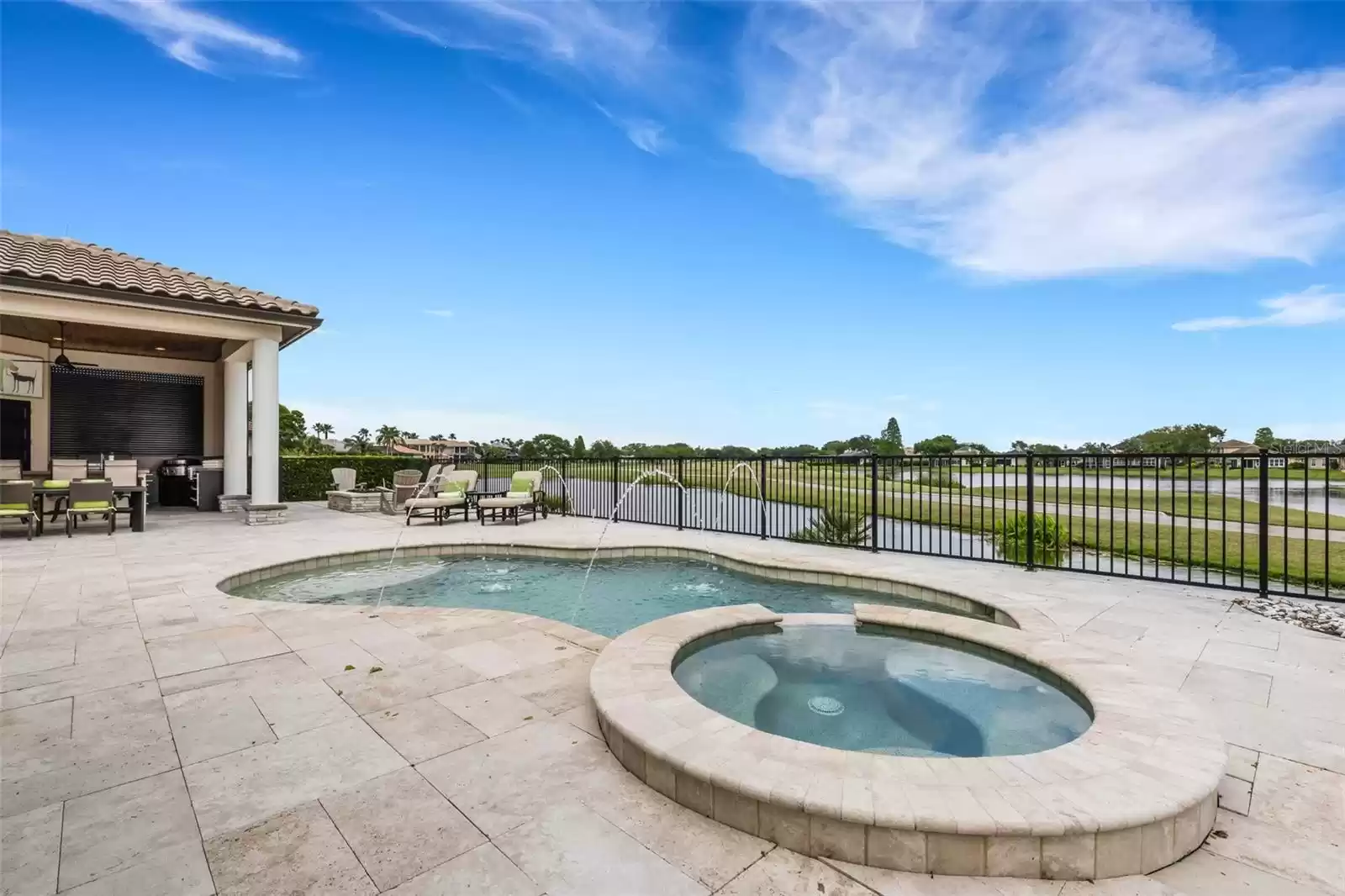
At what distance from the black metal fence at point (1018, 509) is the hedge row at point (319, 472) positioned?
15.1 ft

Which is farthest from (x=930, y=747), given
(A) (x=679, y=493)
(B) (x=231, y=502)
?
(B) (x=231, y=502)

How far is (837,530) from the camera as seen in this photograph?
7.56 metres

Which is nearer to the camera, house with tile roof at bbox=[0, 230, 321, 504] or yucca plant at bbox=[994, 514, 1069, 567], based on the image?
yucca plant at bbox=[994, 514, 1069, 567]

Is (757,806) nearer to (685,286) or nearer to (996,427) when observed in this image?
(685,286)

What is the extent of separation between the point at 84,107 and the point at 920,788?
12.9m

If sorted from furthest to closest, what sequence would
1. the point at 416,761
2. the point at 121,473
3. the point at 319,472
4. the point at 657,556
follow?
the point at 319,472 < the point at 121,473 < the point at 657,556 < the point at 416,761

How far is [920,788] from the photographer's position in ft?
5.76

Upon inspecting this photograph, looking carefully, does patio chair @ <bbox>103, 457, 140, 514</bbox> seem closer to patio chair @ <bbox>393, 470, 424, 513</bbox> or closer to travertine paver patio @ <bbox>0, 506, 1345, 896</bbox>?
patio chair @ <bbox>393, 470, 424, 513</bbox>

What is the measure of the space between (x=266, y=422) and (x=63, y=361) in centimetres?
435

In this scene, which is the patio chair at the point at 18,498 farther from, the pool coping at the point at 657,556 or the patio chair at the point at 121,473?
the pool coping at the point at 657,556

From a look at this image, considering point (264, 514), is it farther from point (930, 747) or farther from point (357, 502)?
point (930, 747)

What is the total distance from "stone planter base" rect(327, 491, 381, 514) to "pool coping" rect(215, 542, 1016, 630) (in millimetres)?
5448

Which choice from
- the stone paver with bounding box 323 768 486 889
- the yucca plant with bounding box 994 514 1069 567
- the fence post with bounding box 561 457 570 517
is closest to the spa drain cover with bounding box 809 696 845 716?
the stone paver with bounding box 323 768 486 889

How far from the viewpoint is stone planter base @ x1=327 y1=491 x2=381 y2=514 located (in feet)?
39.1
